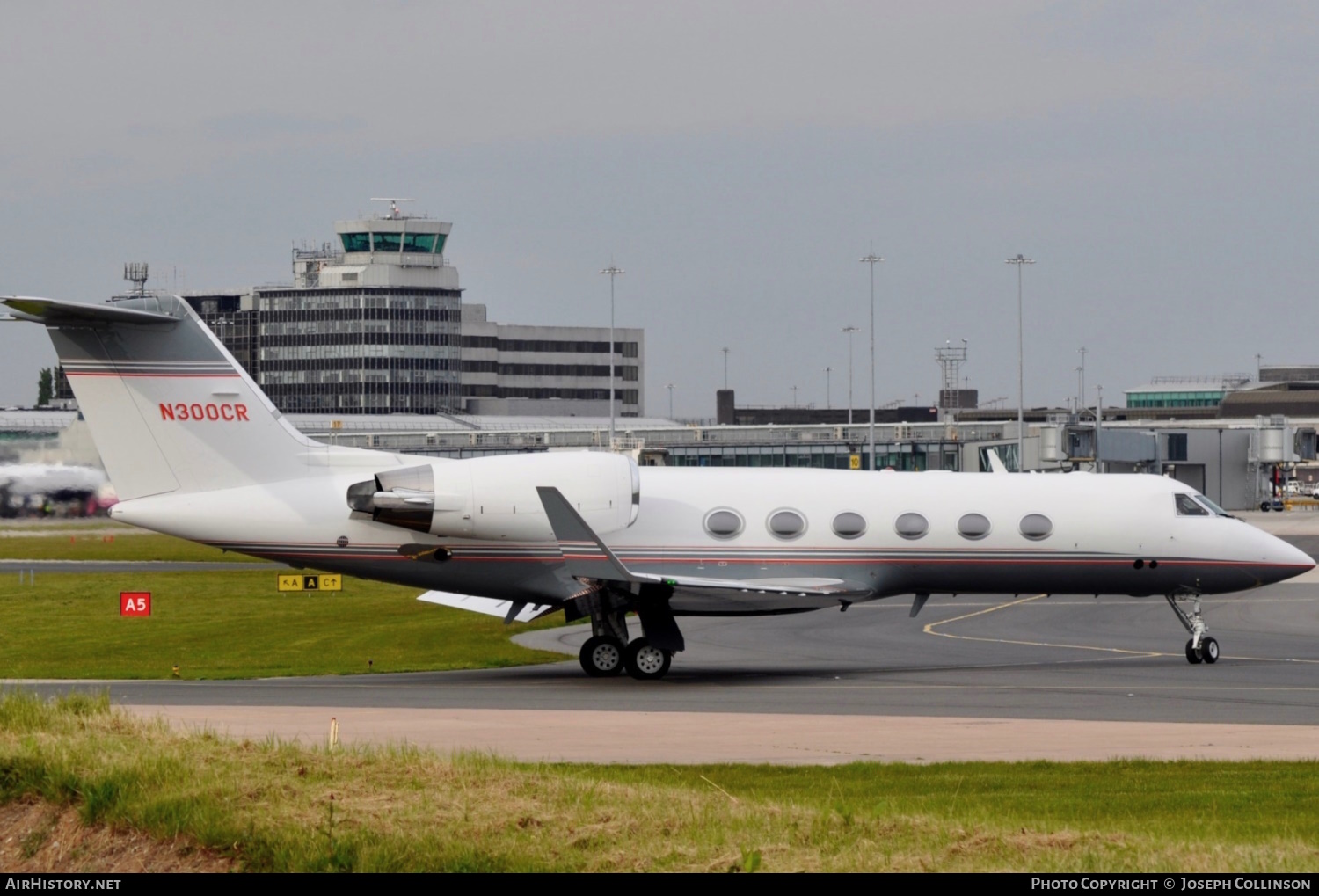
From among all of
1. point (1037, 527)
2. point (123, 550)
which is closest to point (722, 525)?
point (1037, 527)

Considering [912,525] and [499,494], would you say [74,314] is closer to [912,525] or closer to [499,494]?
[499,494]

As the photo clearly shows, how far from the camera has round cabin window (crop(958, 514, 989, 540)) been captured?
27.5m

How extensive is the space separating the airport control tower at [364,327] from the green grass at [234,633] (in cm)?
10785

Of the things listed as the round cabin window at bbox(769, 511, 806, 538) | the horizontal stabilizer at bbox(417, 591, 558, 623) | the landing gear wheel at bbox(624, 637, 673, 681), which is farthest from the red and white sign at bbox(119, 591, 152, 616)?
the round cabin window at bbox(769, 511, 806, 538)

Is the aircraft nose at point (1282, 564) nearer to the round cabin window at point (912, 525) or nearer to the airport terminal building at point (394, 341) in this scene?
the round cabin window at point (912, 525)

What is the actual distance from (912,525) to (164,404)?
12573mm

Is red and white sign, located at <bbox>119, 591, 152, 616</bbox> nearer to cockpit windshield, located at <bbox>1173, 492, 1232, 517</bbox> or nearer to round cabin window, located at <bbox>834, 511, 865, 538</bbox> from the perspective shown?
round cabin window, located at <bbox>834, 511, 865, 538</bbox>

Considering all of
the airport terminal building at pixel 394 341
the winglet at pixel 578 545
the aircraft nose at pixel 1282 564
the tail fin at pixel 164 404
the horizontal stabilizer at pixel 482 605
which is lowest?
the horizontal stabilizer at pixel 482 605

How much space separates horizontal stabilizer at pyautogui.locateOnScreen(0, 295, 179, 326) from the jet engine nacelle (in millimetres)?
4237

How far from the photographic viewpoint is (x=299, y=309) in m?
159

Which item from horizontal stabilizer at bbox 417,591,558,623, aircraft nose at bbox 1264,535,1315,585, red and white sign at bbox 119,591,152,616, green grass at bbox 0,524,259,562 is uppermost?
aircraft nose at bbox 1264,535,1315,585

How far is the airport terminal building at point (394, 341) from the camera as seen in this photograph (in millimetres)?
154125

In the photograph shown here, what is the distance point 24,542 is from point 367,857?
134 feet

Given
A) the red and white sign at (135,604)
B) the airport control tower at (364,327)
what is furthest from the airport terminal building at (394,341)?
the red and white sign at (135,604)
